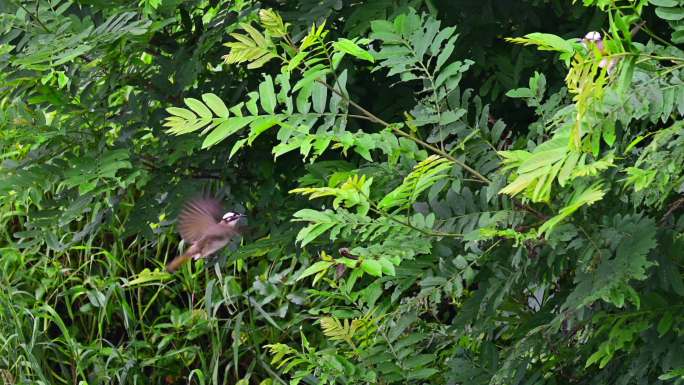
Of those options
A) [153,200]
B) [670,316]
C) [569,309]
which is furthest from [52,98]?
[670,316]

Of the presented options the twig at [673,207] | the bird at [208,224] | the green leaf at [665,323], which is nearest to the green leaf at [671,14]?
the twig at [673,207]

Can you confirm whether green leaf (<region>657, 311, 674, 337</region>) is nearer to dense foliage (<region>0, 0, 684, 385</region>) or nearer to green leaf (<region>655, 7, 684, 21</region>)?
dense foliage (<region>0, 0, 684, 385</region>)

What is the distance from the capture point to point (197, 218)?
2959 millimetres

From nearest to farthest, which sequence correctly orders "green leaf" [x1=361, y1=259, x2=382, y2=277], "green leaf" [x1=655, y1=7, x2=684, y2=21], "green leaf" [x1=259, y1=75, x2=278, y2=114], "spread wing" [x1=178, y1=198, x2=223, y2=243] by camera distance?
"green leaf" [x1=361, y1=259, x2=382, y2=277], "green leaf" [x1=655, y1=7, x2=684, y2=21], "green leaf" [x1=259, y1=75, x2=278, y2=114], "spread wing" [x1=178, y1=198, x2=223, y2=243]

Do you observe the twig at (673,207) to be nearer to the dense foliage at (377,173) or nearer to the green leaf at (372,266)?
the dense foliage at (377,173)

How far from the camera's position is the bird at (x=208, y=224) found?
9.71 ft

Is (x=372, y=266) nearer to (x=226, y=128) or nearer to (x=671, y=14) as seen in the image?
(x=226, y=128)

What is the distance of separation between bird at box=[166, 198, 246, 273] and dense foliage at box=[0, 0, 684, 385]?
5cm

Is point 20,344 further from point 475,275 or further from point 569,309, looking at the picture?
point 569,309

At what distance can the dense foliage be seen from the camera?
2.06 meters

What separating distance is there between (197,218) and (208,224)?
1.4 inches

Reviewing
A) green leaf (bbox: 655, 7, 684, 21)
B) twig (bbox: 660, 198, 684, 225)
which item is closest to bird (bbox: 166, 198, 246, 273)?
twig (bbox: 660, 198, 684, 225)

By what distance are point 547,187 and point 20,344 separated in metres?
2.78

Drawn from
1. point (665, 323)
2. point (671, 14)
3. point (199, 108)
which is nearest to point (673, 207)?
point (665, 323)
